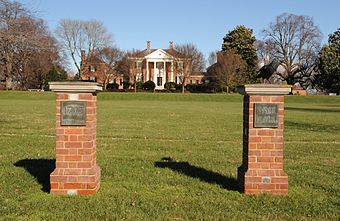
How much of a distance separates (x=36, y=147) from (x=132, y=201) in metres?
5.55

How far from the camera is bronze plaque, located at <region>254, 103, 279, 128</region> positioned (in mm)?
5656

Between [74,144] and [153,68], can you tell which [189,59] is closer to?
[153,68]

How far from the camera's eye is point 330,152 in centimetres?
989

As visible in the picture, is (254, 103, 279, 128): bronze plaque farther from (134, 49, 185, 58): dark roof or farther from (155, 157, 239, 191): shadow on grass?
(134, 49, 185, 58): dark roof

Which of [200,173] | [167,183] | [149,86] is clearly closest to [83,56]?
[149,86]

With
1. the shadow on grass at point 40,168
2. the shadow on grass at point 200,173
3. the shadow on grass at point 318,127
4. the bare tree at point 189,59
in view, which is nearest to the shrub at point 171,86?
the bare tree at point 189,59

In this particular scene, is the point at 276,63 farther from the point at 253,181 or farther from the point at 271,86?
the point at 253,181

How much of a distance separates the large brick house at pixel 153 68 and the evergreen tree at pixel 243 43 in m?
8.26

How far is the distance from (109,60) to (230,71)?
83.8 feet

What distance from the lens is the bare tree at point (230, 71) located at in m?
65.7

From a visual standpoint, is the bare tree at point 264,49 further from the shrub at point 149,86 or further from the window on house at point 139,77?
the window on house at point 139,77

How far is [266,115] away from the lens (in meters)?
5.67

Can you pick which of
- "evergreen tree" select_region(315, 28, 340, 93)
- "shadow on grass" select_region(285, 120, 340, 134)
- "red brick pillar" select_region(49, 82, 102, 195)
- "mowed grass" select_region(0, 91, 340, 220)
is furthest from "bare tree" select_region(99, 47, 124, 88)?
"red brick pillar" select_region(49, 82, 102, 195)

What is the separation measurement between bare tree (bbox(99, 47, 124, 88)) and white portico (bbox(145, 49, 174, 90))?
7663 mm
